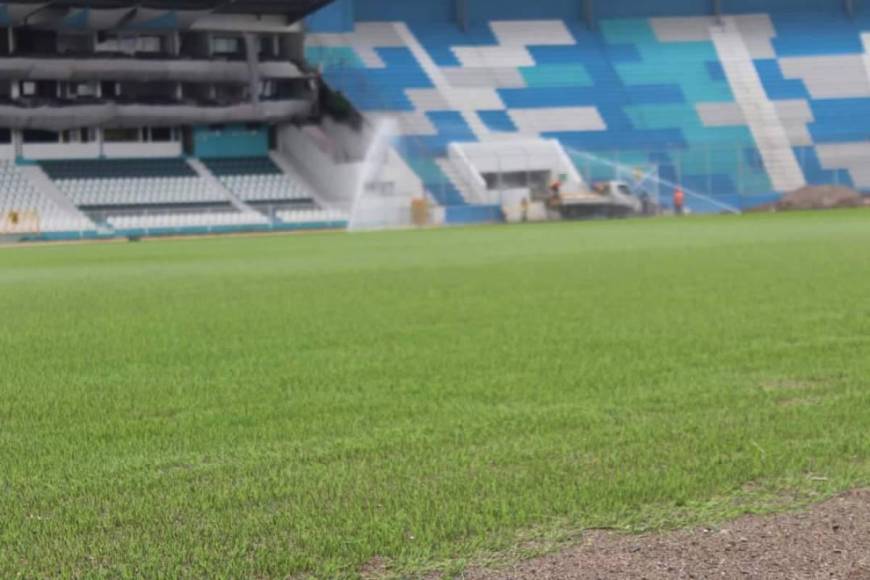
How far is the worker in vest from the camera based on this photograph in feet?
143

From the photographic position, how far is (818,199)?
4491 centimetres

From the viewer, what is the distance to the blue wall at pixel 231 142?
158ft

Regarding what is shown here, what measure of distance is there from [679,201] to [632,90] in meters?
7.05

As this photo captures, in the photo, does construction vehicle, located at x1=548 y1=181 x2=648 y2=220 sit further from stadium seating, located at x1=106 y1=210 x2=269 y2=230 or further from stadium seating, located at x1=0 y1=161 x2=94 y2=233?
stadium seating, located at x1=0 y1=161 x2=94 y2=233

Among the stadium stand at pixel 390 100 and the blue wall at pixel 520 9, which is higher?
the blue wall at pixel 520 9

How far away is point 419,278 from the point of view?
50.4ft

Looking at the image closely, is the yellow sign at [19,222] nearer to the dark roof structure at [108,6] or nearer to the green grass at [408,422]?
the dark roof structure at [108,6]

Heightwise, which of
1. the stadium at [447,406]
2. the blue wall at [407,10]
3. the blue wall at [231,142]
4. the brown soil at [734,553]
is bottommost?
the stadium at [447,406]

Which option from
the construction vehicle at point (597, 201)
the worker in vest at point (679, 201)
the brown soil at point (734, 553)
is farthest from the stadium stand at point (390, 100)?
the brown soil at point (734, 553)

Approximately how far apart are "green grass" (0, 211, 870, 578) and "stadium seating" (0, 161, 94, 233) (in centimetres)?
2960

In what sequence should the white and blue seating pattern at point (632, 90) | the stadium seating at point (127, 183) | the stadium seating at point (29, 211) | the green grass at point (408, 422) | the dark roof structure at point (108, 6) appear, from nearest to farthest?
the green grass at point (408, 422) < the stadium seating at point (29, 211) < the dark roof structure at point (108, 6) < the stadium seating at point (127, 183) < the white and blue seating pattern at point (632, 90)

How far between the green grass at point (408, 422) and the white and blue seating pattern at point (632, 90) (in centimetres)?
3402

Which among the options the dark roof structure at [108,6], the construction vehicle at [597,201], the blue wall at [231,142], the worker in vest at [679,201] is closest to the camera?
the dark roof structure at [108,6]

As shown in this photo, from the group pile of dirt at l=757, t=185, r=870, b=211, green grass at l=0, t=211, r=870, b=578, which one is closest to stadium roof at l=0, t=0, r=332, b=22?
pile of dirt at l=757, t=185, r=870, b=211
